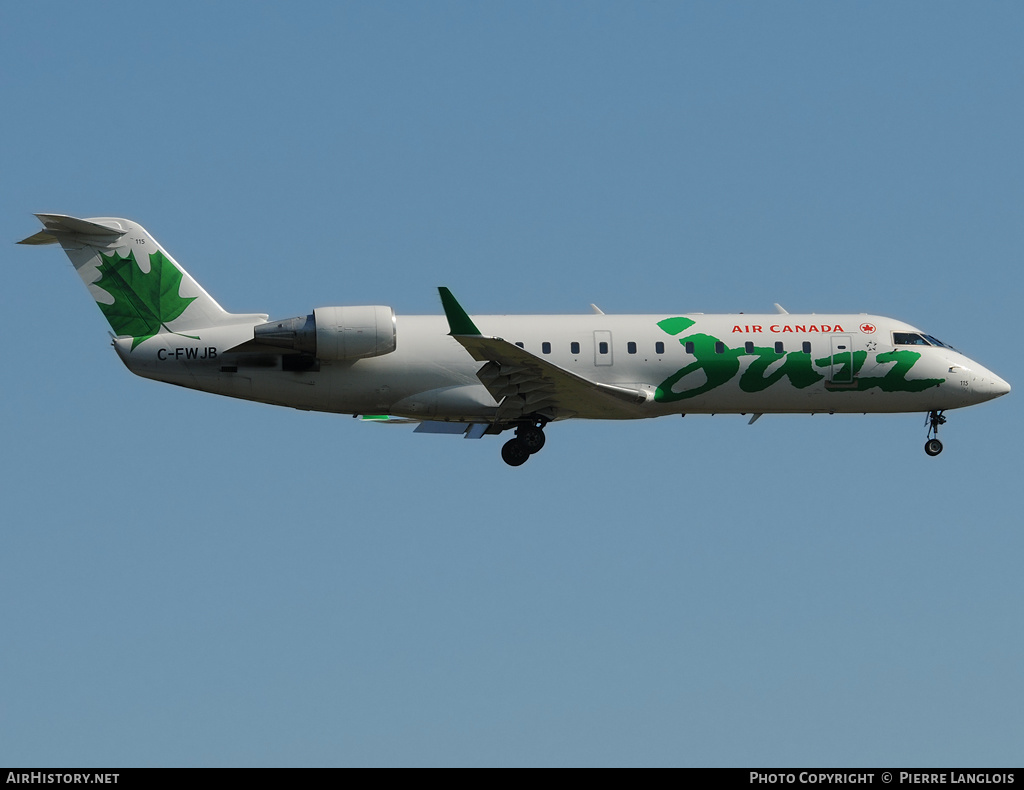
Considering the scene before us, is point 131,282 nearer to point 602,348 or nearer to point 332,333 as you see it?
point 332,333

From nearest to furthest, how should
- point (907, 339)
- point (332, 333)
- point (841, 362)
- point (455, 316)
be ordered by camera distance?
point (455, 316)
point (332, 333)
point (841, 362)
point (907, 339)

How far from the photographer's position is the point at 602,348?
34250 millimetres

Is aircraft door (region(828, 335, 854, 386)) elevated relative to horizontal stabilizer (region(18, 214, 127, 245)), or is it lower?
lower

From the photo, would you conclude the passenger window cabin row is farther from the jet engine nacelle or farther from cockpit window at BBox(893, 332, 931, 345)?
the jet engine nacelle

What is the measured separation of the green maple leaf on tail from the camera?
1319 inches

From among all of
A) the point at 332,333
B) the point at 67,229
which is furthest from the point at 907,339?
the point at 67,229

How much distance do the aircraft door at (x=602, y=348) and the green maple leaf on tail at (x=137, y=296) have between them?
9389 mm

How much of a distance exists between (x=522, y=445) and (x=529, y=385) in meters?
1.96

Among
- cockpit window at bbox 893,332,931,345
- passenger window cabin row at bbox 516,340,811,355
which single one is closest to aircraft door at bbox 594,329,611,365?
passenger window cabin row at bbox 516,340,811,355

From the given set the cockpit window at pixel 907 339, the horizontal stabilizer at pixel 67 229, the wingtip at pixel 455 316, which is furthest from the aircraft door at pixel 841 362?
the horizontal stabilizer at pixel 67 229

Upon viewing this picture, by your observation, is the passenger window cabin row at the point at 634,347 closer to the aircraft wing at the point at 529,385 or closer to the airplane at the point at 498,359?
the airplane at the point at 498,359

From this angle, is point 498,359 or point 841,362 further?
point 841,362

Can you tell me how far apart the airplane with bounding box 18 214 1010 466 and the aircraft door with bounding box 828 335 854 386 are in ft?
0.11

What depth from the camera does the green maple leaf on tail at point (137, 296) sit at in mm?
33500
